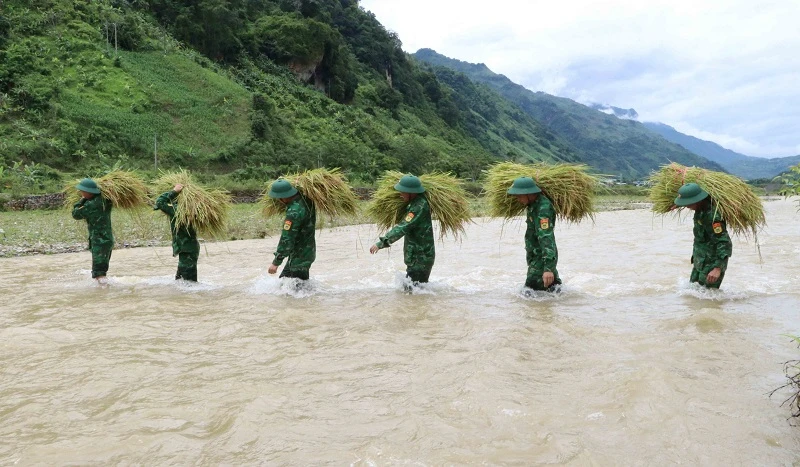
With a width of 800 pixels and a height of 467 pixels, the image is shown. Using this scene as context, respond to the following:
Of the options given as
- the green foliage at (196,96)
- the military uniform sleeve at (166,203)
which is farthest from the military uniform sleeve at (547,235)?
the green foliage at (196,96)

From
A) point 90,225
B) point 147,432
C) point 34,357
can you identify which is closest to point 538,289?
point 147,432

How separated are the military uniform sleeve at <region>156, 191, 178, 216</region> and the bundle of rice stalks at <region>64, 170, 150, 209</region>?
1.11 metres

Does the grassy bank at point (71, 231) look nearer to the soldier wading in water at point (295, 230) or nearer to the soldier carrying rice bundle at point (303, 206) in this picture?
the soldier carrying rice bundle at point (303, 206)

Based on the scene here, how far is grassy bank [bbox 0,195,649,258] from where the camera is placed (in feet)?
38.1

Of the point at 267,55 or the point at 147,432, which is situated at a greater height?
the point at 267,55

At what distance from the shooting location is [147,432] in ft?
9.42

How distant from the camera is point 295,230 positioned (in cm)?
621

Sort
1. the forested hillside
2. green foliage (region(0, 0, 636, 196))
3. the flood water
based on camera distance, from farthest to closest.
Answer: green foliage (region(0, 0, 636, 196)) < the forested hillside < the flood water

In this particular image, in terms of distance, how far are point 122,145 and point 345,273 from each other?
27991mm

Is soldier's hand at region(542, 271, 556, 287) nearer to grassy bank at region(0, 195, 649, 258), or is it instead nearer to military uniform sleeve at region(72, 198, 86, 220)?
grassy bank at region(0, 195, 649, 258)

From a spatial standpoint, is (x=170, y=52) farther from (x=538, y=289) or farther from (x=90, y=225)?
(x=538, y=289)

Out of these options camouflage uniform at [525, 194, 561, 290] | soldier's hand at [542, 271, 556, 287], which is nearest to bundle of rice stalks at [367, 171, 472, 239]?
camouflage uniform at [525, 194, 561, 290]

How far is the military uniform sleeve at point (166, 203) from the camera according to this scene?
22.6ft

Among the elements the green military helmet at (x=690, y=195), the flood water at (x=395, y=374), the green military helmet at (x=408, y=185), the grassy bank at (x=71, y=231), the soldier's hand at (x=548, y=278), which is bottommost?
the flood water at (x=395, y=374)
